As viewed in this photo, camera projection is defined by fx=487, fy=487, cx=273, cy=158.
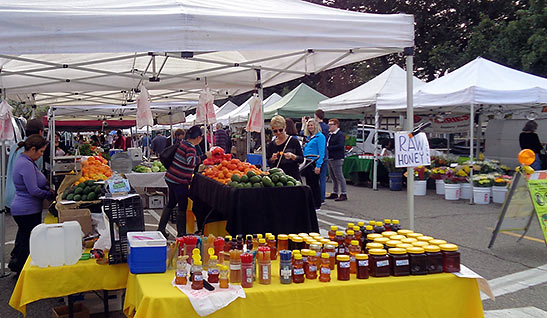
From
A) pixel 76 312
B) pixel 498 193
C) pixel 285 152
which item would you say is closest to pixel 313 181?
pixel 285 152

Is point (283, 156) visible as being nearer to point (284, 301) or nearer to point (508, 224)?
point (508, 224)

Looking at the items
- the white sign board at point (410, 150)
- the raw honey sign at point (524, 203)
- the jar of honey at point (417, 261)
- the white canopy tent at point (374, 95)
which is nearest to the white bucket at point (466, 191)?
the white canopy tent at point (374, 95)

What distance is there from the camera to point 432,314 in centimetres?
331

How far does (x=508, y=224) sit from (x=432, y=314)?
13.8 feet

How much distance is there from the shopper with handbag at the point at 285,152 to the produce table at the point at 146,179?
3424mm

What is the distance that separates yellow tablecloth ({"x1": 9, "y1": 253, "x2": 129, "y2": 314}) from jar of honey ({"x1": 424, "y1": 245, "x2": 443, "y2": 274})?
225cm

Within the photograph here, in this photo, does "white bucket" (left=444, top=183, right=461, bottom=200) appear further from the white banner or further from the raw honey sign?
the white banner

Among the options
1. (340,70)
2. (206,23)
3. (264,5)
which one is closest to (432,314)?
(206,23)

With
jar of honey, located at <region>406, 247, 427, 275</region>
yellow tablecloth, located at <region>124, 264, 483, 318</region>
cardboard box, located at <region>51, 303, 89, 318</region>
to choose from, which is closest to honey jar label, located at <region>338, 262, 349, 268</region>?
yellow tablecloth, located at <region>124, 264, 483, 318</region>

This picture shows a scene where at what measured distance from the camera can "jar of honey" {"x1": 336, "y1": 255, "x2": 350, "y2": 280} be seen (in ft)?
10.6

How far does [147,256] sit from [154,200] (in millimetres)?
7831

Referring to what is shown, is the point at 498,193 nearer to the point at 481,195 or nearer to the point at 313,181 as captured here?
the point at 481,195

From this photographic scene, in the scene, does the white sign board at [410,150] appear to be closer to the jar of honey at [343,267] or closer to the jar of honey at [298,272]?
the jar of honey at [343,267]

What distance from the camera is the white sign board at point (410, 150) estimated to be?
4.79m
